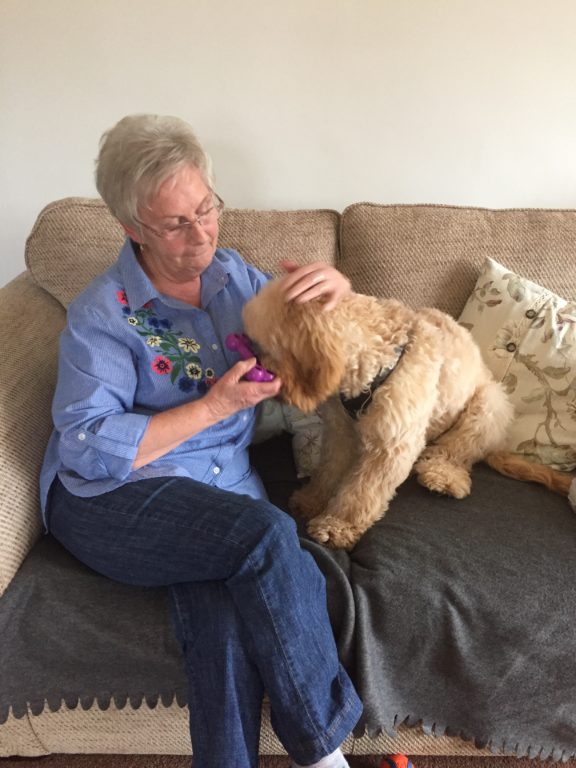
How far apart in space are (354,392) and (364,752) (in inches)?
34.8

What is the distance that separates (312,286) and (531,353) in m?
0.85

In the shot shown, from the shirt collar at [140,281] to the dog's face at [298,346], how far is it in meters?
0.20

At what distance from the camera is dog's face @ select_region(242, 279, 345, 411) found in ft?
4.11

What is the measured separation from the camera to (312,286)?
4.19 ft

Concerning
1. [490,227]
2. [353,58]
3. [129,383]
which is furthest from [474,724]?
[353,58]

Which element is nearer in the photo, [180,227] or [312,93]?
[180,227]

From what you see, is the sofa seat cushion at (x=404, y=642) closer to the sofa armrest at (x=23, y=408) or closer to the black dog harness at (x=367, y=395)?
the sofa armrest at (x=23, y=408)

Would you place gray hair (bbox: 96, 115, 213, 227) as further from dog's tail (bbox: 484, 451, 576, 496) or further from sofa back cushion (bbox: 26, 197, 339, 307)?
dog's tail (bbox: 484, 451, 576, 496)

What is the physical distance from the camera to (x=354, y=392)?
1427mm

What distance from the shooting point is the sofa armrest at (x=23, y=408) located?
1303 mm

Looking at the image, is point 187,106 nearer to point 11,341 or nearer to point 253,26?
point 253,26

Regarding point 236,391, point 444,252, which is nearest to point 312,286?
point 236,391

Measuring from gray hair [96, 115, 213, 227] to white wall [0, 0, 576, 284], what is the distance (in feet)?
2.70

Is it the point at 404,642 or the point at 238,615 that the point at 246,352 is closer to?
the point at 238,615
